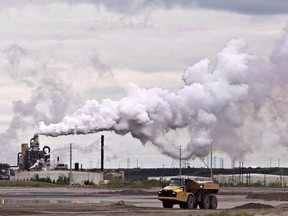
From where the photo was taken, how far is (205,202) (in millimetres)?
78188

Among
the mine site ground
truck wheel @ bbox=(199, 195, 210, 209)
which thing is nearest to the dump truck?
truck wheel @ bbox=(199, 195, 210, 209)

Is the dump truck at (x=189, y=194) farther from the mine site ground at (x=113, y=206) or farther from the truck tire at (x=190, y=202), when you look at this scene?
the mine site ground at (x=113, y=206)

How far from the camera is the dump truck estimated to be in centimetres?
7725

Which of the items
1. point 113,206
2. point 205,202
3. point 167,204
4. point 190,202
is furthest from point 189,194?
point 113,206

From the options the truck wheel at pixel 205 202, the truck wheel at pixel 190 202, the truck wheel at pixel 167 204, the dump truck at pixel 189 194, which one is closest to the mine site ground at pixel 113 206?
the truck wheel at pixel 167 204

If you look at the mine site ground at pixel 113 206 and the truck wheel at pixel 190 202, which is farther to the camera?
the truck wheel at pixel 190 202

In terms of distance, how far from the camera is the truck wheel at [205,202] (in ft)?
256

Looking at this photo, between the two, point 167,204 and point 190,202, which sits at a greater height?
point 190,202

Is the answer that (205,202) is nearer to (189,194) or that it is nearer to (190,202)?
(190,202)

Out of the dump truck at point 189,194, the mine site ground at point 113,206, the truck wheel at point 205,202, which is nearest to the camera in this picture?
the mine site ground at point 113,206

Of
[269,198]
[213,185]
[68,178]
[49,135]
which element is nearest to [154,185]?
[68,178]

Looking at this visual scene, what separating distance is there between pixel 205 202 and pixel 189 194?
1871 millimetres

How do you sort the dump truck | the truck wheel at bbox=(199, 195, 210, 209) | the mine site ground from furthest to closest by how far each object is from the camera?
the truck wheel at bbox=(199, 195, 210, 209), the dump truck, the mine site ground

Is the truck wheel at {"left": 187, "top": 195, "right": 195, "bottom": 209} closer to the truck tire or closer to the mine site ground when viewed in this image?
the truck tire
